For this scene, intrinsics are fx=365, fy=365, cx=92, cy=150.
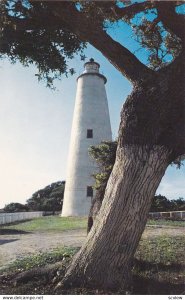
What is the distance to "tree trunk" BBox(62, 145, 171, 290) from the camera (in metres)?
5.97

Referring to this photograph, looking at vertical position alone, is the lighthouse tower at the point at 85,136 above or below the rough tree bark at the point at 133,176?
above

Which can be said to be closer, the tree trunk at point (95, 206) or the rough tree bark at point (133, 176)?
the rough tree bark at point (133, 176)

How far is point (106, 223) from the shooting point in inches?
243

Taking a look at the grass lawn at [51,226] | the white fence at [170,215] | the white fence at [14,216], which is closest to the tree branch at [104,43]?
the grass lawn at [51,226]

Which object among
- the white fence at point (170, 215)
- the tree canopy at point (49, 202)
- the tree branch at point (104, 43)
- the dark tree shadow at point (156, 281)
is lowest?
the dark tree shadow at point (156, 281)

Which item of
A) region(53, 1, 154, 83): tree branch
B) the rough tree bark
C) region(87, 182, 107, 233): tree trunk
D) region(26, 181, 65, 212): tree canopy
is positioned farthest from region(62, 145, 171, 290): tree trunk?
region(26, 181, 65, 212): tree canopy

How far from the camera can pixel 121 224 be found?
609cm

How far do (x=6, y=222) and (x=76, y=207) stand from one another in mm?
5571

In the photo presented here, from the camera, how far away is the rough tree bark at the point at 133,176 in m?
6.01

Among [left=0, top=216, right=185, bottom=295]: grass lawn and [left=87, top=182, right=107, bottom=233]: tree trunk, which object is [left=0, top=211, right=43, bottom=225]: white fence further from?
[left=0, top=216, right=185, bottom=295]: grass lawn

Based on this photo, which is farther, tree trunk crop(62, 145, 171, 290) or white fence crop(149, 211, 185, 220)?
white fence crop(149, 211, 185, 220)

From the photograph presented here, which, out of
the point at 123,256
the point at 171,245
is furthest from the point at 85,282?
the point at 171,245

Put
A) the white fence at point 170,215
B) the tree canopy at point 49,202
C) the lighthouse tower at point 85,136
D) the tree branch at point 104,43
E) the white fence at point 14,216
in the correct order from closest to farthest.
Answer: the tree branch at point 104,43 < the white fence at point 170,215 < the white fence at point 14,216 < the lighthouse tower at point 85,136 < the tree canopy at point 49,202

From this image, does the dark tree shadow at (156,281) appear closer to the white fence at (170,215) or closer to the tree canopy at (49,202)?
the white fence at (170,215)
